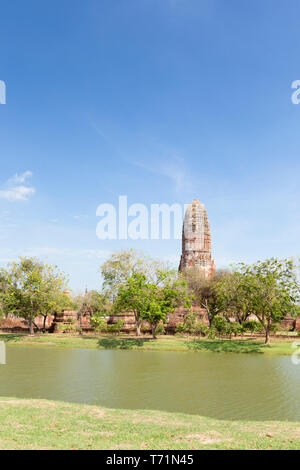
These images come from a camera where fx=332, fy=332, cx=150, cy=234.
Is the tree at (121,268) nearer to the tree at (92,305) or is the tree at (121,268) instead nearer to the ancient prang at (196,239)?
the tree at (92,305)

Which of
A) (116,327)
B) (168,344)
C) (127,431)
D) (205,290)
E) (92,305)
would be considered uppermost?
(205,290)

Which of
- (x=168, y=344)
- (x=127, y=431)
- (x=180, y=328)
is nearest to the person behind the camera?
(x=127, y=431)

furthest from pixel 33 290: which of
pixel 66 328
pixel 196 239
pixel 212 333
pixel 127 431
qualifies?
pixel 196 239

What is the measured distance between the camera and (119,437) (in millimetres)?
8305

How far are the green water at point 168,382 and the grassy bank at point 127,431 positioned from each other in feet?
7.54

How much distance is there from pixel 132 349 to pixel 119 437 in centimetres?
2508

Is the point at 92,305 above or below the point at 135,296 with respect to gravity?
below

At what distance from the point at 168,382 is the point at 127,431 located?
9143mm

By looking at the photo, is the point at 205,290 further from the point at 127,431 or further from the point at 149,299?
the point at 127,431

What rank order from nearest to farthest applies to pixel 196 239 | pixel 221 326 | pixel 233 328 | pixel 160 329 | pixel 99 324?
1. pixel 221 326
2. pixel 233 328
3. pixel 160 329
4. pixel 99 324
5. pixel 196 239

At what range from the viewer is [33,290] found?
41.2 m

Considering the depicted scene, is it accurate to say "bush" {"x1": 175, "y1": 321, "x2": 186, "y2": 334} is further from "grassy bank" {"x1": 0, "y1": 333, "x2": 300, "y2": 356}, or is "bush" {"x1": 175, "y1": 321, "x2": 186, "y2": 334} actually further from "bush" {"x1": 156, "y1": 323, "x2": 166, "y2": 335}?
"grassy bank" {"x1": 0, "y1": 333, "x2": 300, "y2": 356}

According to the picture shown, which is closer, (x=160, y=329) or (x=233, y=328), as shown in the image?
(x=233, y=328)

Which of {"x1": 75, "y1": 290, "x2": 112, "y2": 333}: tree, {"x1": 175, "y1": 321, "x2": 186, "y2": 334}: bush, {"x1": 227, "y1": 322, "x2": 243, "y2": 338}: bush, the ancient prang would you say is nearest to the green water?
{"x1": 227, "y1": 322, "x2": 243, "y2": 338}: bush
